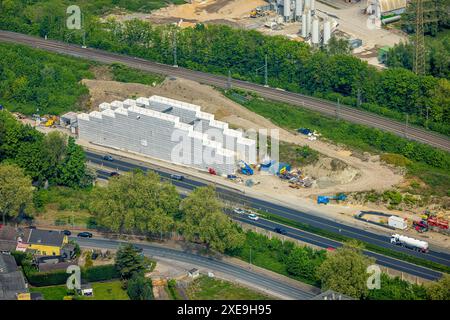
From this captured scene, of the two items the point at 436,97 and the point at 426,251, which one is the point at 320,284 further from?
the point at 436,97

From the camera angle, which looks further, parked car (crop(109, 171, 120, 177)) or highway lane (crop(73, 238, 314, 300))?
parked car (crop(109, 171, 120, 177))

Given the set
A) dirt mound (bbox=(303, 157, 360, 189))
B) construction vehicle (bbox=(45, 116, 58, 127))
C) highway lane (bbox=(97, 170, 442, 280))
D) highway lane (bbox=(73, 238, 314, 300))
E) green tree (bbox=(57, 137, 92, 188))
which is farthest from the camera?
construction vehicle (bbox=(45, 116, 58, 127))

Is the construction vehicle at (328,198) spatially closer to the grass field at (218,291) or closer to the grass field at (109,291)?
the grass field at (218,291)

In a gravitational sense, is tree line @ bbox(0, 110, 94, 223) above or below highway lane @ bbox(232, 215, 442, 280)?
above

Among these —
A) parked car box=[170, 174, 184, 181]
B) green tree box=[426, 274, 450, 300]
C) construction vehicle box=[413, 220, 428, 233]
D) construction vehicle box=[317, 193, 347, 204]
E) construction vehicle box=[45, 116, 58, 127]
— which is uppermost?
green tree box=[426, 274, 450, 300]

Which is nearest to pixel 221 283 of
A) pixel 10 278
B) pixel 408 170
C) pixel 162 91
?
pixel 10 278

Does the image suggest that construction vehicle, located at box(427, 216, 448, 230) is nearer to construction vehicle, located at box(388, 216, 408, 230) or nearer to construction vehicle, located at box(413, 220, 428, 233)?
construction vehicle, located at box(413, 220, 428, 233)

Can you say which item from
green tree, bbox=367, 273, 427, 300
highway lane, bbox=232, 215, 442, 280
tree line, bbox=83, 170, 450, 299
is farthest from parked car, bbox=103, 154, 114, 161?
green tree, bbox=367, 273, 427, 300
